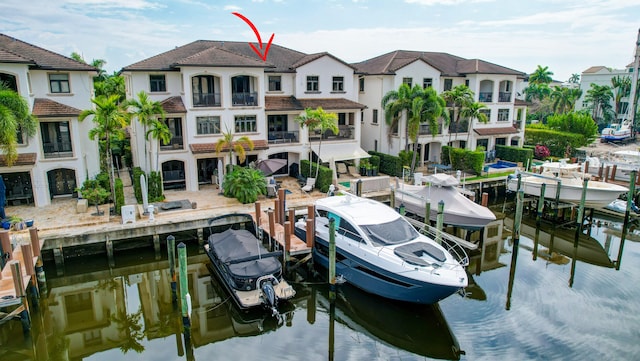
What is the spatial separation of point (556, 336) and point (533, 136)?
33.2m

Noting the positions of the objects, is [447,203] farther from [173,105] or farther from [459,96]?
[173,105]

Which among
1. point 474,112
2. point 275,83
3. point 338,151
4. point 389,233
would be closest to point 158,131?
point 275,83

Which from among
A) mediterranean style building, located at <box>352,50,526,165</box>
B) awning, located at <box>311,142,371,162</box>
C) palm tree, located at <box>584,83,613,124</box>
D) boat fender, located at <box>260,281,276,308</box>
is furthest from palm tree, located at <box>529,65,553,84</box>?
boat fender, located at <box>260,281,276,308</box>

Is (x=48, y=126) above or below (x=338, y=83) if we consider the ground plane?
below

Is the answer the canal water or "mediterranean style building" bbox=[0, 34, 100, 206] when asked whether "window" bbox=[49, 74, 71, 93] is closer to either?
"mediterranean style building" bbox=[0, 34, 100, 206]

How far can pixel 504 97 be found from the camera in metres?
38.5

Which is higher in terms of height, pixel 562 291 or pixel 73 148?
pixel 73 148

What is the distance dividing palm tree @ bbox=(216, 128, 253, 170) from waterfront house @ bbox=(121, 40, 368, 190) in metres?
0.73

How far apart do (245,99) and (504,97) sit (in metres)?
23.3

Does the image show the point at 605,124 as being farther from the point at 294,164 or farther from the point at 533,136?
the point at 294,164

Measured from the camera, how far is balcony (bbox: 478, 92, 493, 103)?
1471 inches

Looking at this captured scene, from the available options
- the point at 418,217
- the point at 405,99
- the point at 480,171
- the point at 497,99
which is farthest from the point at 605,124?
the point at 418,217

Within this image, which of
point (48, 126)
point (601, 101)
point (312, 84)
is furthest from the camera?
point (601, 101)

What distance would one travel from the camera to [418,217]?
25.6 meters
